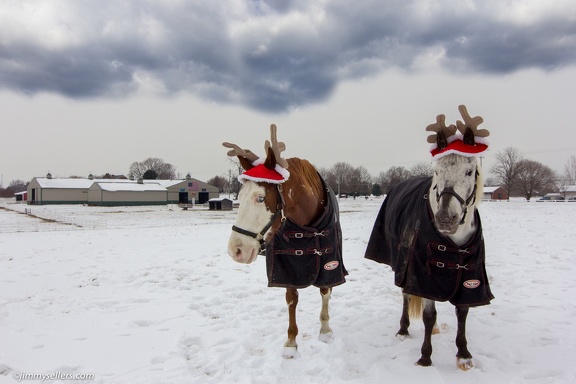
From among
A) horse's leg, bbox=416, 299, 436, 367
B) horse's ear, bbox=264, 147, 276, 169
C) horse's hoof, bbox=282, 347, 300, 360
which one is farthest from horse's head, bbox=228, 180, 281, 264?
horse's leg, bbox=416, 299, 436, 367

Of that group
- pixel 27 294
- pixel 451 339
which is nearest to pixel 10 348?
pixel 27 294

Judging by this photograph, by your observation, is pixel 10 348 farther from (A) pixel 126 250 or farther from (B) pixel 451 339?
(A) pixel 126 250

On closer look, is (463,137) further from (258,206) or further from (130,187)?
(130,187)

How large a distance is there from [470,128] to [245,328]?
11.9 feet

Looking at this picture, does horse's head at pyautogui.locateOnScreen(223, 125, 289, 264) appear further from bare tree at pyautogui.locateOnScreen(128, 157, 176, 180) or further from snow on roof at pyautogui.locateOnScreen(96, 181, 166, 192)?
bare tree at pyautogui.locateOnScreen(128, 157, 176, 180)

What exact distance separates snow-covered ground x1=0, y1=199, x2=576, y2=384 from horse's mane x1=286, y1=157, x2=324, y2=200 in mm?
1887

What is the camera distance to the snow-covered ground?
339cm

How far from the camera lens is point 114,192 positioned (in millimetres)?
51000

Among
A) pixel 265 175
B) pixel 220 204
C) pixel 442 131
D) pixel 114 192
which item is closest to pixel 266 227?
pixel 265 175

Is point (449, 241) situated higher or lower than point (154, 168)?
lower

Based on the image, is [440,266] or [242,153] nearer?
[440,266]

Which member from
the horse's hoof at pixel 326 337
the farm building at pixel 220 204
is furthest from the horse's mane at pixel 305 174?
the farm building at pixel 220 204

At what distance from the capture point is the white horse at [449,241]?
121 inches

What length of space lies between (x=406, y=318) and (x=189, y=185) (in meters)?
57.9
